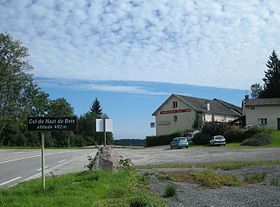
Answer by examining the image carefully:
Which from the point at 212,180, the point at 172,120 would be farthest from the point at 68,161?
the point at 172,120

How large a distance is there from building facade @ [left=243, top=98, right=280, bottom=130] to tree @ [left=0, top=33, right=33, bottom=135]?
37881 mm

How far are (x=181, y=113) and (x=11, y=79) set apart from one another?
34.3 meters

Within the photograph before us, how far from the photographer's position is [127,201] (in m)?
11.4

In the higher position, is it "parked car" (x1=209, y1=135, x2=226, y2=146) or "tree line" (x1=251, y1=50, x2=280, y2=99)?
"tree line" (x1=251, y1=50, x2=280, y2=99)

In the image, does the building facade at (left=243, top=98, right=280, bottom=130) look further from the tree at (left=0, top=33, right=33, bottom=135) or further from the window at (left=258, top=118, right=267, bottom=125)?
the tree at (left=0, top=33, right=33, bottom=135)

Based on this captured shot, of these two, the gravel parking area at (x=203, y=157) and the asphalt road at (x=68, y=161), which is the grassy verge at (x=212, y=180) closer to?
the asphalt road at (x=68, y=161)

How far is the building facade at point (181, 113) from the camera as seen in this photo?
93.5 metres

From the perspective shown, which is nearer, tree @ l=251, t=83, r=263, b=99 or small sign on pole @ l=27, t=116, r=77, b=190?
small sign on pole @ l=27, t=116, r=77, b=190

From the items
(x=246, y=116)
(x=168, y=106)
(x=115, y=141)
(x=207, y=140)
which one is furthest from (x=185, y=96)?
(x=115, y=141)

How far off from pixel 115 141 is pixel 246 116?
49934 mm

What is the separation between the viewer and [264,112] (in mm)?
87375

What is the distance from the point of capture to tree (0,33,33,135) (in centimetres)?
7344

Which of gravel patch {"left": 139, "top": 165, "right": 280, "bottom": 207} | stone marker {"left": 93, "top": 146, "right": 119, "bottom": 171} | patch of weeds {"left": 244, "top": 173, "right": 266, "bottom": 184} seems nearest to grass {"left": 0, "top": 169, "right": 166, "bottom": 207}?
gravel patch {"left": 139, "top": 165, "right": 280, "bottom": 207}

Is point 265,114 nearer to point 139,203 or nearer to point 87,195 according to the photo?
point 87,195
